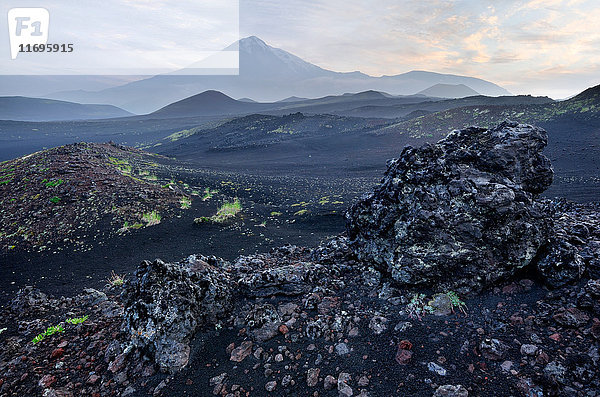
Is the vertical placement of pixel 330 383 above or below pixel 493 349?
below

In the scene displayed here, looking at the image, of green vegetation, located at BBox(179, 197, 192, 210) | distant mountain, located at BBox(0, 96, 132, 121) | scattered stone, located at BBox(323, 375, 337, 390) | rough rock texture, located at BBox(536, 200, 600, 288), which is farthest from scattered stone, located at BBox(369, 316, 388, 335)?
distant mountain, located at BBox(0, 96, 132, 121)

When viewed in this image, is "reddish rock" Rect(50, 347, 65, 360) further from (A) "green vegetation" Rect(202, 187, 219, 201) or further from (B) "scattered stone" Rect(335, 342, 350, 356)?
(A) "green vegetation" Rect(202, 187, 219, 201)

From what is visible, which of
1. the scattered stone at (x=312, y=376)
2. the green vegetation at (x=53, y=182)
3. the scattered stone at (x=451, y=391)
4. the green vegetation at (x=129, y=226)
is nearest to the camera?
the scattered stone at (x=451, y=391)

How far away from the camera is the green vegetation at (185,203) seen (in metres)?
14.3

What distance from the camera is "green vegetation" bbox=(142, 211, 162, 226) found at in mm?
12134

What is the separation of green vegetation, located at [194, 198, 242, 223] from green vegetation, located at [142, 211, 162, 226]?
70.6 inches

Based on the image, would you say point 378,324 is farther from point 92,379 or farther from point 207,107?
point 207,107

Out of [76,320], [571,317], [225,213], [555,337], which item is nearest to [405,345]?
[555,337]

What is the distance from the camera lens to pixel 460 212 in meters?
4.45

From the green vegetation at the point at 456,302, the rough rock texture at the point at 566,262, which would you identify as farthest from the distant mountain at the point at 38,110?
the rough rock texture at the point at 566,262

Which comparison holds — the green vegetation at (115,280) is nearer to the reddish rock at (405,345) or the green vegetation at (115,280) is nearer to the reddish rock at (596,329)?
the reddish rock at (405,345)

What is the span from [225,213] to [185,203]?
306cm

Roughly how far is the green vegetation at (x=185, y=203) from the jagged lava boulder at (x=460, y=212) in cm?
1091

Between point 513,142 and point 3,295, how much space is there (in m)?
12.5
